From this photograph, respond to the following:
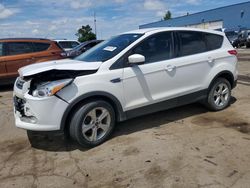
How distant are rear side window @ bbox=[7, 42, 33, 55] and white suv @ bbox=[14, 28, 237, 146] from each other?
5277 mm

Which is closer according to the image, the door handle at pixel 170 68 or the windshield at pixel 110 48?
the windshield at pixel 110 48

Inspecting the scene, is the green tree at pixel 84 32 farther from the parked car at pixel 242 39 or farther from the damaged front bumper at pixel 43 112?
the damaged front bumper at pixel 43 112

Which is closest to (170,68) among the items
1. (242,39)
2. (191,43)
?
(191,43)

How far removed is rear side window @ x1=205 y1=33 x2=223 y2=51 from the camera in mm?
5921

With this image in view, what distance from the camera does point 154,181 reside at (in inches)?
140

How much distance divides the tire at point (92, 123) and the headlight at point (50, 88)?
43 centimetres

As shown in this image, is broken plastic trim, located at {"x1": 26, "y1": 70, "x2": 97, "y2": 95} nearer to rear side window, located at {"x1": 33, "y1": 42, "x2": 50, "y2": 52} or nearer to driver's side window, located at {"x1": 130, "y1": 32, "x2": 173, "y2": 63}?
driver's side window, located at {"x1": 130, "y1": 32, "x2": 173, "y2": 63}

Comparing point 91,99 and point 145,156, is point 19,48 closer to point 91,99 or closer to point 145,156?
point 91,99

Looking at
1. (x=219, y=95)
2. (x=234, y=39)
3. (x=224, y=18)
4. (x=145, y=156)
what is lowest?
(x=234, y=39)

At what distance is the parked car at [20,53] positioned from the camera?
9.76m

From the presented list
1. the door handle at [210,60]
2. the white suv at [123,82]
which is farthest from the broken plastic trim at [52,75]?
the door handle at [210,60]

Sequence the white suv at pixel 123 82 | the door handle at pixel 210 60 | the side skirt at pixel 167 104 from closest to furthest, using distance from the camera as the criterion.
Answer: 1. the white suv at pixel 123 82
2. the side skirt at pixel 167 104
3. the door handle at pixel 210 60

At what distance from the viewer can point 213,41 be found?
6.00 m

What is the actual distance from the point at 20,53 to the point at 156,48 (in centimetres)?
620
